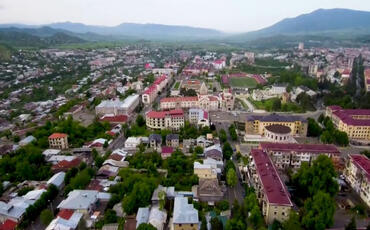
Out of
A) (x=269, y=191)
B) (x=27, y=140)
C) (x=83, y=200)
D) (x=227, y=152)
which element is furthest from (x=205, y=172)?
(x=27, y=140)

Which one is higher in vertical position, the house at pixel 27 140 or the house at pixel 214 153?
the house at pixel 214 153

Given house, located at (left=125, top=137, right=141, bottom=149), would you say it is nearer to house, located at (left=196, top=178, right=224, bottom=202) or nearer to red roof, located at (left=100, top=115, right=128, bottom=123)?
red roof, located at (left=100, top=115, right=128, bottom=123)

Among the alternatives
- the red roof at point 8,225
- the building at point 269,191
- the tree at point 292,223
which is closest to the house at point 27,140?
the red roof at point 8,225

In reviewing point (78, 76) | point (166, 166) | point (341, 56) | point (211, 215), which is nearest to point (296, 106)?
point (166, 166)

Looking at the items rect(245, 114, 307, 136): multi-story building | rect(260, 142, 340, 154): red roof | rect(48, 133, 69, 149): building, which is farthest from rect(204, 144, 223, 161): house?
rect(48, 133, 69, 149): building

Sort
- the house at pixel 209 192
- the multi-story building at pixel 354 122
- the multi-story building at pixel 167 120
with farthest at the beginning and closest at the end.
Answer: the multi-story building at pixel 167 120
the multi-story building at pixel 354 122
the house at pixel 209 192

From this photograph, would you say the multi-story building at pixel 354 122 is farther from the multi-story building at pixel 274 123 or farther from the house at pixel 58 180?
the house at pixel 58 180

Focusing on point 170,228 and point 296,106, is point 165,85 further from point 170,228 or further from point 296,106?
point 170,228
